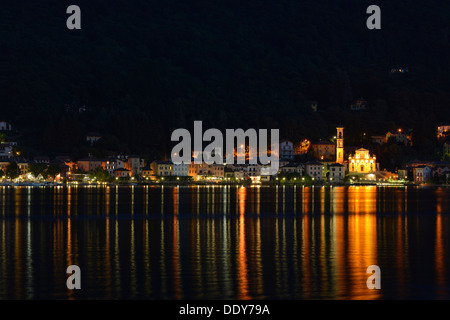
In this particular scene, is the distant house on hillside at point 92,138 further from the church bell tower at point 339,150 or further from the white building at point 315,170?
the church bell tower at point 339,150

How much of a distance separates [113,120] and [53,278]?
371ft

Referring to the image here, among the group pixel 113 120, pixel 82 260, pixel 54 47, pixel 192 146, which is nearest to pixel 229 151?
Result: pixel 192 146

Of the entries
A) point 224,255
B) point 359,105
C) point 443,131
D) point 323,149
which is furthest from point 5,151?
point 224,255

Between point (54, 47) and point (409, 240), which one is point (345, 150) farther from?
point (409, 240)

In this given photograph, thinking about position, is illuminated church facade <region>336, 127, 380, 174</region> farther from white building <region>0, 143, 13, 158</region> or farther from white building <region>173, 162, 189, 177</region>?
white building <region>0, 143, 13, 158</region>

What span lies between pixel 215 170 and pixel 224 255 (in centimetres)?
8916

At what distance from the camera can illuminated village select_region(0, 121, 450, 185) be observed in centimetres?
10038

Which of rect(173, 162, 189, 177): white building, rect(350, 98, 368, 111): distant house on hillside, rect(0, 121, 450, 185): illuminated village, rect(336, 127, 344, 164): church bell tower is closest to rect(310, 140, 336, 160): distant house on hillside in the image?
rect(0, 121, 450, 185): illuminated village

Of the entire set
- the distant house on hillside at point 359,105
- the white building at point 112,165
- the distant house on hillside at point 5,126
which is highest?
the distant house on hillside at point 359,105

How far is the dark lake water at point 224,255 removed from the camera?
1748 cm

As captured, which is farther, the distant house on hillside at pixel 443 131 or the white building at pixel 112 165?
the distant house on hillside at pixel 443 131

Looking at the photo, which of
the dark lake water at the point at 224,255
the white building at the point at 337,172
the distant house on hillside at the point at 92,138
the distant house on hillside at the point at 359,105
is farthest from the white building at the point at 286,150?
the dark lake water at the point at 224,255

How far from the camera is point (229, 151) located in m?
120

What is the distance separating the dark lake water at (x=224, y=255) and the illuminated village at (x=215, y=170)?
63304mm
